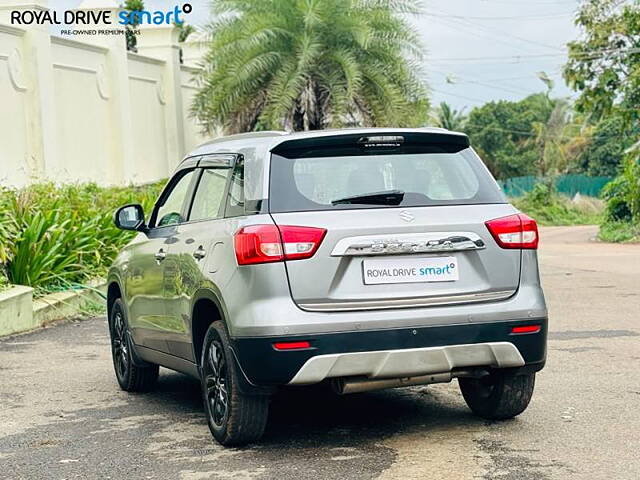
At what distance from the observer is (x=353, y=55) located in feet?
92.5

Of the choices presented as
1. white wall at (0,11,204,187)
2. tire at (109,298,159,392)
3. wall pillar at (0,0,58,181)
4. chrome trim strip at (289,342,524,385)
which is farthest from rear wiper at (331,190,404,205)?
wall pillar at (0,0,58,181)

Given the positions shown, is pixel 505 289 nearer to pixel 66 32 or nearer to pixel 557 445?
pixel 557 445

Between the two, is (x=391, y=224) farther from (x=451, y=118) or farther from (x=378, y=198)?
(x=451, y=118)

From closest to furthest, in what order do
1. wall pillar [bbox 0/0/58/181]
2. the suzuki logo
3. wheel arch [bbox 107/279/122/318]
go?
the suzuki logo
wheel arch [bbox 107/279/122/318]
wall pillar [bbox 0/0/58/181]

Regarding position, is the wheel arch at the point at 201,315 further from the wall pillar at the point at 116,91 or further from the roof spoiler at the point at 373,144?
the wall pillar at the point at 116,91

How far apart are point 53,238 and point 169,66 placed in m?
15.0

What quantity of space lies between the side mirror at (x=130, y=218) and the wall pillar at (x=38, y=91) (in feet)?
43.6

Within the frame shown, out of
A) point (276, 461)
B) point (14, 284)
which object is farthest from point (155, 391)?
point (14, 284)

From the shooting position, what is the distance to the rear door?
6434mm

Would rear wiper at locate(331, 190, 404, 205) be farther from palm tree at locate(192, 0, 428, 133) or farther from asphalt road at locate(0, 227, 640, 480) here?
palm tree at locate(192, 0, 428, 133)

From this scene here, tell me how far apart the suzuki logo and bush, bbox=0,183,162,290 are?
7.94 meters

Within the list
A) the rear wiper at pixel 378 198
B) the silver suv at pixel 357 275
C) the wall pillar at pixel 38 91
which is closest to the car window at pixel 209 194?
the silver suv at pixel 357 275

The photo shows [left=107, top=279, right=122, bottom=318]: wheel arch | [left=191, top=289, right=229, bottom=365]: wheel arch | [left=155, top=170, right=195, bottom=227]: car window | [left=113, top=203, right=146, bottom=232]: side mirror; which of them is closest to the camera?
[left=191, top=289, right=229, bottom=365]: wheel arch

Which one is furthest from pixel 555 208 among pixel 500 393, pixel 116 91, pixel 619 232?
pixel 500 393
